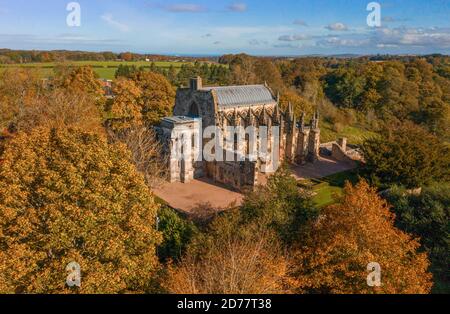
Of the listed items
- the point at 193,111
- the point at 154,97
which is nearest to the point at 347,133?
the point at 193,111

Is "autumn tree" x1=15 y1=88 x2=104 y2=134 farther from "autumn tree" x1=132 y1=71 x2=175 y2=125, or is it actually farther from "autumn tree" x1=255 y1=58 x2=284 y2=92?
"autumn tree" x1=255 y1=58 x2=284 y2=92

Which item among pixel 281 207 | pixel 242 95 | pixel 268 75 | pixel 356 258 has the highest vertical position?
pixel 268 75

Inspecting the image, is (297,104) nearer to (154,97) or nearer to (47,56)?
(154,97)

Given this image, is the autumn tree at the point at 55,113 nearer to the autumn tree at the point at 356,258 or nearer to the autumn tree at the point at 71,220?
the autumn tree at the point at 71,220

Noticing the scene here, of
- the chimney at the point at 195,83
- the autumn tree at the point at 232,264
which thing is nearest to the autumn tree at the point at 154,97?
the chimney at the point at 195,83

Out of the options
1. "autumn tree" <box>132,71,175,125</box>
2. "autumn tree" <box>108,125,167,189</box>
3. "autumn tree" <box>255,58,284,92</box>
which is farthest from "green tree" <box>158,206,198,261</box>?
"autumn tree" <box>255,58,284,92</box>
